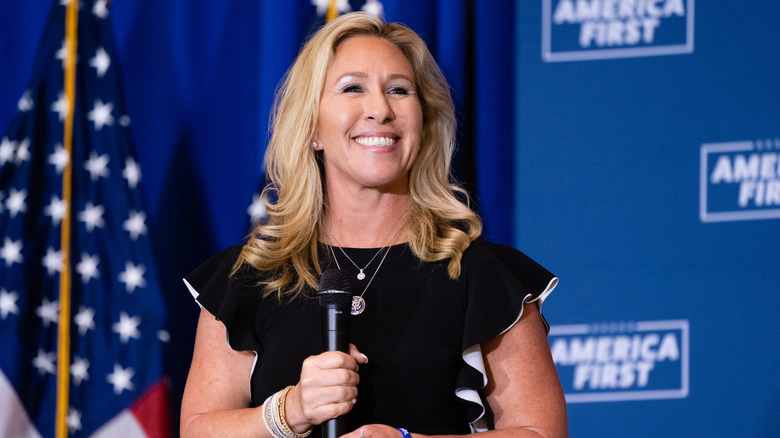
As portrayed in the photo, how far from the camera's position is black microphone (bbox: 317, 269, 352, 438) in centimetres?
152

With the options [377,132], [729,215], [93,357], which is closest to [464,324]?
[377,132]

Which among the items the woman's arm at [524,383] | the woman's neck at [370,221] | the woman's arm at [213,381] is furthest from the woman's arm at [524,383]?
the woman's arm at [213,381]

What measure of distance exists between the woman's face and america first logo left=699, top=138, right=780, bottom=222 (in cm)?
141

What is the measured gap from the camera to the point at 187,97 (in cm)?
307

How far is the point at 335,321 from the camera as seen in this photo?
60.0 inches

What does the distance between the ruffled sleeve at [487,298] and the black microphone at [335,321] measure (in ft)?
1.13

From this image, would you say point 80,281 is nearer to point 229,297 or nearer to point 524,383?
point 229,297

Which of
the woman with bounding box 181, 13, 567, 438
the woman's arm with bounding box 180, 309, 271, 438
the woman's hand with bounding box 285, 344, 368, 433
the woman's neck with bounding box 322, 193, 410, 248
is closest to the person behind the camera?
the woman's hand with bounding box 285, 344, 368, 433

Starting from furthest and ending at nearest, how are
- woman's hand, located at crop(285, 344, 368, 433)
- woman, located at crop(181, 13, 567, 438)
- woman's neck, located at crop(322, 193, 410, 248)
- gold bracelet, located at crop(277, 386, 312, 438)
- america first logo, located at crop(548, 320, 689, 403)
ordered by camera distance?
1. america first logo, located at crop(548, 320, 689, 403)
2. woman's neck, located at crop(322, 193, 410, 248)
3. woman, located at crop(181, 13, 567, 438)
4. gold bracelet, located at crop(277, 386, 312, 438)
5. woman's hand, located at crop(285, 344, 368, 433)

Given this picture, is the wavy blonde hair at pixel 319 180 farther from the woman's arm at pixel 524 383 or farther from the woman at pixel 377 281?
the woman's arm at pixel 524 383

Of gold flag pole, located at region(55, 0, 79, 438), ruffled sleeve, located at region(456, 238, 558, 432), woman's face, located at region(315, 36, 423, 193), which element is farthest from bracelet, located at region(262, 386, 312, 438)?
gold flag pole, located at region(55, 0, 79, 438)

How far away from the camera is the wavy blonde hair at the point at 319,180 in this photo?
1957 mm

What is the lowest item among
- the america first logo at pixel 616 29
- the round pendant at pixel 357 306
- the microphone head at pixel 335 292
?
the round pendant at pixel 357 306

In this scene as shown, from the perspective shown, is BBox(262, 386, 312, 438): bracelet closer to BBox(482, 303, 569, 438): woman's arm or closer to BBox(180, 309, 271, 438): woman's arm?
BBox(180, 309, 271, 438): woman's arm
